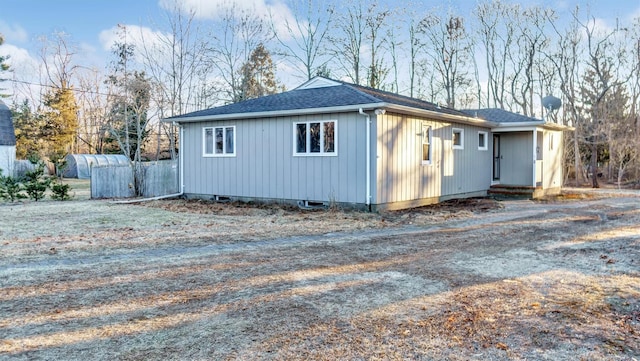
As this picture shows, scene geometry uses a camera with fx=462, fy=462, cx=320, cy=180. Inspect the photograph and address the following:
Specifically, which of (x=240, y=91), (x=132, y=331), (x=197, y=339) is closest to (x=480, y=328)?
(x=197, y=339)

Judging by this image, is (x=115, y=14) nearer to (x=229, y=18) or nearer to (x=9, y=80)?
(x=229, y=18)

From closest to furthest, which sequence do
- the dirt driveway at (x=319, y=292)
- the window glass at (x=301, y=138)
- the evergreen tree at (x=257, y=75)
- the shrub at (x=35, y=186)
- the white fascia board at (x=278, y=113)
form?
1. the dirt driveway at (x=319, y=292)
2. the white fascia board at (x=278, y=113)
3. the window glass at (x=301, y=138)
4. the shrub at (x=35, y=186)
5. the evergreen tree at (x=257, y=75)

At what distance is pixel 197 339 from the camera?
324cm

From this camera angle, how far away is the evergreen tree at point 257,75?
28.0 m

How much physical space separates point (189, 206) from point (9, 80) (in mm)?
29134

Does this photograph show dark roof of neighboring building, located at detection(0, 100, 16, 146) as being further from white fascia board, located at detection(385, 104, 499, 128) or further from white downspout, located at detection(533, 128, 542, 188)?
white downspout, located at detection(533, 128, 542, 188)

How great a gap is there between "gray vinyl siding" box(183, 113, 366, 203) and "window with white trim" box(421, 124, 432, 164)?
2364mm

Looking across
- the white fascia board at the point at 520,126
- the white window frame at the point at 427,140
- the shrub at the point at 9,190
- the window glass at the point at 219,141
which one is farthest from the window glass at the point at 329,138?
the shrub at the point at 9,190

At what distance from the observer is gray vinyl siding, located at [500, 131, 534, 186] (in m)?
16.1

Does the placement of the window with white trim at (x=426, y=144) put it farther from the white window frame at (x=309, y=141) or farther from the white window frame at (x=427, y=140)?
the white window frame at (x=309, y=141)

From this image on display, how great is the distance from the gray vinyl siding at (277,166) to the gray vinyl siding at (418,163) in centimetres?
52

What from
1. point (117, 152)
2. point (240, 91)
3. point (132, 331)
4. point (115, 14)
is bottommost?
point (132, 331)

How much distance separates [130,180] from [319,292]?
44.2ft

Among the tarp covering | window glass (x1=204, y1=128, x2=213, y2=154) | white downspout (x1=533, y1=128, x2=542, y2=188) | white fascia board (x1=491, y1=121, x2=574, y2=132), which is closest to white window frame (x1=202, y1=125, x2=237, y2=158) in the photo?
window glass (x1=204, y1=128, x2=213, y2=154)
